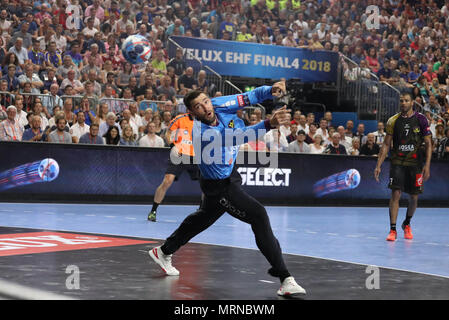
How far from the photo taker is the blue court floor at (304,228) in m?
9.08

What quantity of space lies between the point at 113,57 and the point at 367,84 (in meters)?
8.77

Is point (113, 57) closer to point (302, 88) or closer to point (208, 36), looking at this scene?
point (208, 36)

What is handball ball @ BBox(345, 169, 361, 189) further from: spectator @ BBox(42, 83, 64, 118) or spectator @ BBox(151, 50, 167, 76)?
spectator @ BBox(42, 83, 64, 118)

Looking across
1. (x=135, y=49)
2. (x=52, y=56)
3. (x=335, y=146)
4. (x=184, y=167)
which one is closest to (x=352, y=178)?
(x=335, y=146)

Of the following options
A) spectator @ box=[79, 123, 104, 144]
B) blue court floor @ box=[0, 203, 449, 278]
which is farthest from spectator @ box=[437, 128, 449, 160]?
spectator @ box=[79, 123, 104, 144]

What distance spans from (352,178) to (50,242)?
10782 millimetres

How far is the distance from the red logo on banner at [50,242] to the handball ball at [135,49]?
9174mm

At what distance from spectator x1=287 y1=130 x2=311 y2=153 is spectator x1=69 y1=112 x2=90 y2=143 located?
Result: 512 centimetres

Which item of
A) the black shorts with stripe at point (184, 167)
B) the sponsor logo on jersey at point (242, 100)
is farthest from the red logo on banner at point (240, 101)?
the black shorts with stripe at point (184, 167)

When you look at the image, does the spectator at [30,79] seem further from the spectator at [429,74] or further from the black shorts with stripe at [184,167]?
the spectator at [429,74]

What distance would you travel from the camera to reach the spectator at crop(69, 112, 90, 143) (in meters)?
15.9

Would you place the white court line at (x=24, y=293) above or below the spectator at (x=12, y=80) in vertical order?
below

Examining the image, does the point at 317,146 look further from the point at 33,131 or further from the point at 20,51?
the point at 20,51
